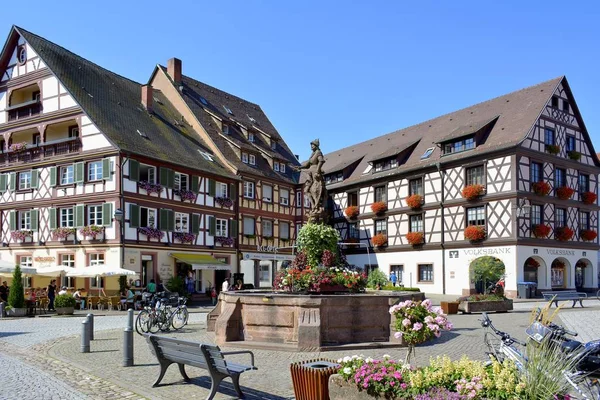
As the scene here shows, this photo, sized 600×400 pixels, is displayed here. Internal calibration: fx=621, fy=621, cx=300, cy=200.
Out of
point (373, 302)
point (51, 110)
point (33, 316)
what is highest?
point (51, 110)

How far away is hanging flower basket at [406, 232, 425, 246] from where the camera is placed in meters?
39.7

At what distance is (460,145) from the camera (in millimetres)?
38312

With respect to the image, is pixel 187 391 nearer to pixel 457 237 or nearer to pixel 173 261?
pixel 173 261

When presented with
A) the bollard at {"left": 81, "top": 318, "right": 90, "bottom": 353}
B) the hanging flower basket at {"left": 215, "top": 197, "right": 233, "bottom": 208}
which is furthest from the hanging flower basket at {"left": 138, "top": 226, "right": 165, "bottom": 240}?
the bollard at {"left": 81, "top": 318, "right": 90, "bottom": 353}

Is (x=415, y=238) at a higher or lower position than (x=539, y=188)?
lower

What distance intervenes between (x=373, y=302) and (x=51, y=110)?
2657cm

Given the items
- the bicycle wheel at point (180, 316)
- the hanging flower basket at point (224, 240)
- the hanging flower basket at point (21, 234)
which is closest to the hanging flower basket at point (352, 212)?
the hanging flower basket at point (224, 240)

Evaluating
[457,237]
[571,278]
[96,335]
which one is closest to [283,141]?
[457,237]

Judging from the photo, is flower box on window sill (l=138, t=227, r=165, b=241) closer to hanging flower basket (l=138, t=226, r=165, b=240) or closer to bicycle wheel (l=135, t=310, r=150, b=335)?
hanging flower basket (l=138, t=226, r=165, b=240)

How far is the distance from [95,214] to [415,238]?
19611mm

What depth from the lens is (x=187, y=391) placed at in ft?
29.2

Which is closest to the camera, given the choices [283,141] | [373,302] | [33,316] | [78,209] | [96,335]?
[373,302]

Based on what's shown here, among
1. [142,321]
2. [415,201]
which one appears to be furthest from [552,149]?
[142,321]

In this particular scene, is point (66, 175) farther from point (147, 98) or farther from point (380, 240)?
point (380, 240)
